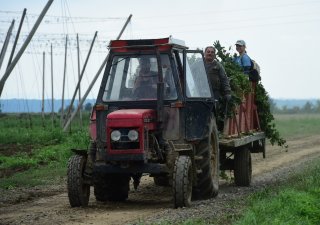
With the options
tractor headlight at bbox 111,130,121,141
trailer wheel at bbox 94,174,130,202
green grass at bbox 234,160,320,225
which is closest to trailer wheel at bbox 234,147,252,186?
green grass at bbox 234,160,320,225

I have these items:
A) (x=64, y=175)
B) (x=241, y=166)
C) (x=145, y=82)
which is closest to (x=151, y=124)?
(x=145, y=82)

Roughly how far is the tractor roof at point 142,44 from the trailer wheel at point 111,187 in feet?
6.38

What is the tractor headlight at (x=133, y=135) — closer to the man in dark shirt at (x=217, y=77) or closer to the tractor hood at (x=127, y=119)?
the tractor hood at (x=127, y=119)

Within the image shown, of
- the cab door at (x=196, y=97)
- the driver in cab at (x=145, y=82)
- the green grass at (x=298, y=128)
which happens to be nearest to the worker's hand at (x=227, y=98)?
the cab door at (x=196, y=97)

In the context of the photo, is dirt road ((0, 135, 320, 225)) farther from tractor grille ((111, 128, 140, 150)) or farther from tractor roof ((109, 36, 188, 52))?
tractor roof ((109, 36, 188, 52))

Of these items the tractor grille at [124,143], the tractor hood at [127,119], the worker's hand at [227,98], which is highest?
the worker's hand at [227,98]

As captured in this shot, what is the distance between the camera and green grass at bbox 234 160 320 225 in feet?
32.7

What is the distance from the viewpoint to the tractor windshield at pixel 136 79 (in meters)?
12.3

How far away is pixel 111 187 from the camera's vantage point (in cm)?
1304

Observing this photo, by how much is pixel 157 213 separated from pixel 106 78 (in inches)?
97.2

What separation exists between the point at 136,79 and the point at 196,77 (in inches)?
44.1

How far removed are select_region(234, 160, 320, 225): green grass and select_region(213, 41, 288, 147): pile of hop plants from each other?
2.25 meters

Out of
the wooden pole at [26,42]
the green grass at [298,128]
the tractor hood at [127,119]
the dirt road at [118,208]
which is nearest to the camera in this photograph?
the dirt road at [118,208]

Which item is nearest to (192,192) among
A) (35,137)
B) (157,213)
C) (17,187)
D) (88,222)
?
(157,213)
